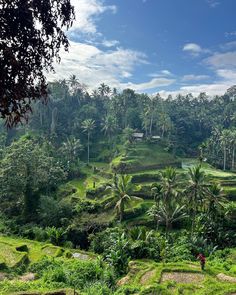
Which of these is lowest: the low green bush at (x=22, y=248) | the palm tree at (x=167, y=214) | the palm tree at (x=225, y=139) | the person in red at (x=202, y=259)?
the low green bush at (x=22, y=248)

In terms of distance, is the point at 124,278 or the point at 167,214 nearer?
the point at 124,278

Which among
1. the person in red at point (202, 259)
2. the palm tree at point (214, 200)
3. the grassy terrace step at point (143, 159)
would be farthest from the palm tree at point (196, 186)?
the grassy terrace step at point (143, 159)

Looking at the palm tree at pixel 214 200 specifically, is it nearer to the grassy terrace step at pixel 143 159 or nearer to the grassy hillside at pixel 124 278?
the grassy hillside at pixel 124 278

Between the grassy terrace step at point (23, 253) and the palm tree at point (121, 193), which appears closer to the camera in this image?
the grassy terrace step at point (23, 253)

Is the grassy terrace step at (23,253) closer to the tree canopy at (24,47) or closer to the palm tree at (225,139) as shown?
the tree canopy at (24,47)

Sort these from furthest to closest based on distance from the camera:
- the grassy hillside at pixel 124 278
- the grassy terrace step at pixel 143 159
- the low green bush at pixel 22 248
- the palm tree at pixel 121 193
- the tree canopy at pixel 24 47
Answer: the grassy terrace step at pixel 143 159 < the palm tree at pixel 121 193 < the low green bush at pixel 22 248 < the grassy hillside at pixel 124 278 < the tree canopy at pixel 24 47

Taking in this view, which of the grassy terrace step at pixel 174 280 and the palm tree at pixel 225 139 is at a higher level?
the palm tree at pixel 225 139

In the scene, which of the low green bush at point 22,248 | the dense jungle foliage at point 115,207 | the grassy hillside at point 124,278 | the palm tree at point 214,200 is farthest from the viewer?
the palm tree at point 214,200

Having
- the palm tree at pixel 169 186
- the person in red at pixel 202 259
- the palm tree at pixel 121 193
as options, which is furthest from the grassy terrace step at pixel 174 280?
the palm tree at pixel 121 193

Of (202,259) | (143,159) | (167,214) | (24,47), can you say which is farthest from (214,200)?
(24,47)

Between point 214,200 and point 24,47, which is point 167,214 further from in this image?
point 24,47

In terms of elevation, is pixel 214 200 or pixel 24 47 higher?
pixel 24 47

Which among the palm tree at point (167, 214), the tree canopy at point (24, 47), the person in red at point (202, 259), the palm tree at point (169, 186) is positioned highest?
the tree canopy at point (24, 47)

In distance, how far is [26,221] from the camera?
46.8 m
